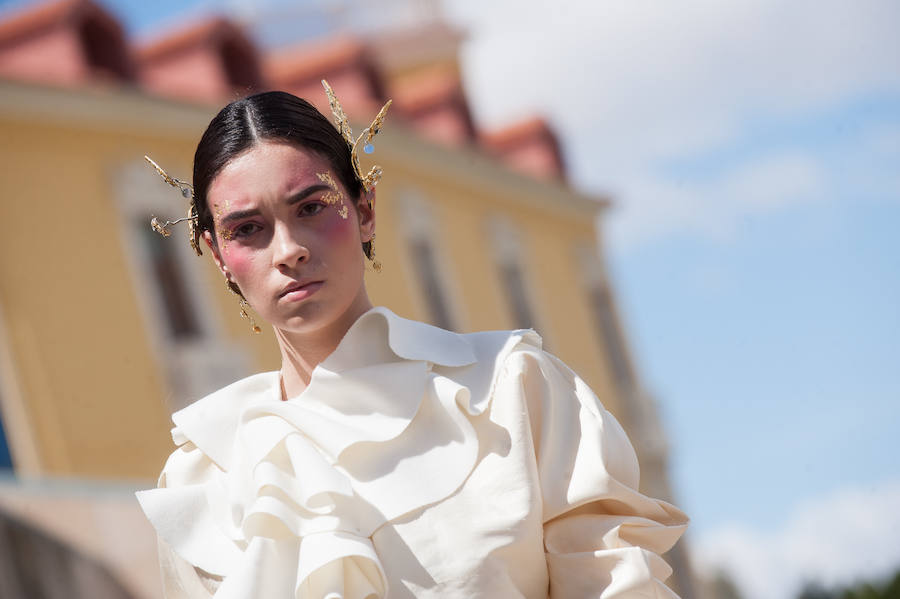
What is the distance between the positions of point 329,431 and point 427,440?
0.16 metres

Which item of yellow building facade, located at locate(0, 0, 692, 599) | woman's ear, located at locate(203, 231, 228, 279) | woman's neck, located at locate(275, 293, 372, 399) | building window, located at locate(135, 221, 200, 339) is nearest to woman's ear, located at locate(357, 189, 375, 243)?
woman's neck, located at locate(275, 293, 372, 399)

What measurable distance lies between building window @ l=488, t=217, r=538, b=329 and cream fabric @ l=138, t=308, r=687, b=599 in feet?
61.4

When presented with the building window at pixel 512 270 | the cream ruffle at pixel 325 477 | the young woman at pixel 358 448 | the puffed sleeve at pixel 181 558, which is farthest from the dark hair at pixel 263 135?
the building window at pixel 512 270

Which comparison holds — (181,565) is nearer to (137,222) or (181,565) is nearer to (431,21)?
(137,222)

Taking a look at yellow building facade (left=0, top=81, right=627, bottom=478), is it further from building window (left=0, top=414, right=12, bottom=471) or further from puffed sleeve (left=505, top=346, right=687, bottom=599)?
puffed sleeve (left=505, top=346, right=687, bottom=599)

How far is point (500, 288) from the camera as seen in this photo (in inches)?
838

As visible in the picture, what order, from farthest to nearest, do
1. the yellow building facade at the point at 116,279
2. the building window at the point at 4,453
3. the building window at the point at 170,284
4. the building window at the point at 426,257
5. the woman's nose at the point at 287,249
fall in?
1. the building window at the point at 426,257
2. the building window at the point at 170,284
3. the yellow building facade at the point at 116,279
4. the building window at the point at 4,453
5. the woman's nose at the point at 287,249

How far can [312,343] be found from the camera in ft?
8.45

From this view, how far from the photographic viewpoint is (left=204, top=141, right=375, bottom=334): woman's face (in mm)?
2463

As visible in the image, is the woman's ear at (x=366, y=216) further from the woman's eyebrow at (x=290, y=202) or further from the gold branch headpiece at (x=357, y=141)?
the woman's eyebrow at (x=290, y=202)

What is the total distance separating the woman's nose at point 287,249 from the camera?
8.00ft

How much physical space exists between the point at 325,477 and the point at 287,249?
1.21 feet

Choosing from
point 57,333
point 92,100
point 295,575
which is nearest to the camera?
point 295,575

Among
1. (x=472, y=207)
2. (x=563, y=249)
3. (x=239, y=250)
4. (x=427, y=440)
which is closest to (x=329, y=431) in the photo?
(x=427, y=440)
